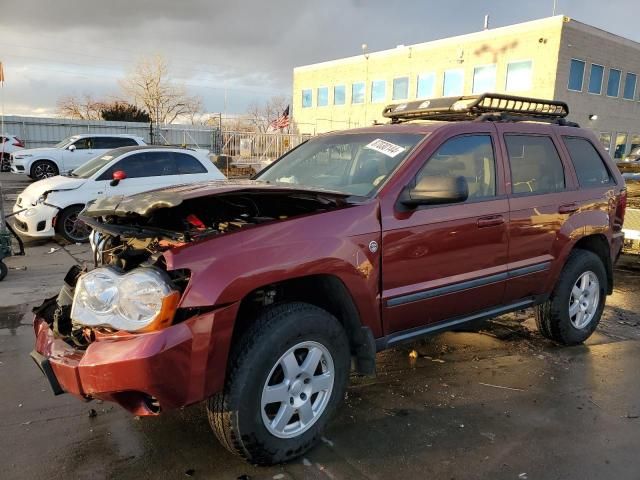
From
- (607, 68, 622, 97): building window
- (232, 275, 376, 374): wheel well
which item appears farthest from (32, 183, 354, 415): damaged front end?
(607, 68, 622, 97): building window

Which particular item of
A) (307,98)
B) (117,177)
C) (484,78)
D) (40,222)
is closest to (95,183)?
(117,177)

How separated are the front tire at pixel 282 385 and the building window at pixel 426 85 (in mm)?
30686

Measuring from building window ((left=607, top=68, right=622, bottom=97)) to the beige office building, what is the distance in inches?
2.1

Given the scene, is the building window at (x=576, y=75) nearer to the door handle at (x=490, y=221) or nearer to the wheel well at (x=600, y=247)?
the wheel well at (x=600, y=247)

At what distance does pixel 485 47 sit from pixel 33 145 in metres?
25.2

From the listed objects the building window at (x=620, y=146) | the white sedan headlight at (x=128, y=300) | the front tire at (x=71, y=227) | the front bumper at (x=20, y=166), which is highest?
the building window at (x=620, y=146)

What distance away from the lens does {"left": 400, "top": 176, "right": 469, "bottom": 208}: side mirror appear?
10.0ft

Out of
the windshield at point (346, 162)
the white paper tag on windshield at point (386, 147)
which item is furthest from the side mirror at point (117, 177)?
the white paper tag on windshield at point (386, 147)

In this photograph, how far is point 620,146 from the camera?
30266 mm

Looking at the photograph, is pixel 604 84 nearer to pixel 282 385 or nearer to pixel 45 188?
pixel 45 188

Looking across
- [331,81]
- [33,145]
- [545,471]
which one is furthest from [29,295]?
[331,81]

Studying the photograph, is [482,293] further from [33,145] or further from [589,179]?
[33,145]

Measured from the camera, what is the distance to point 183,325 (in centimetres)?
236

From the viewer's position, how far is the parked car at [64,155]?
57.0 ft
